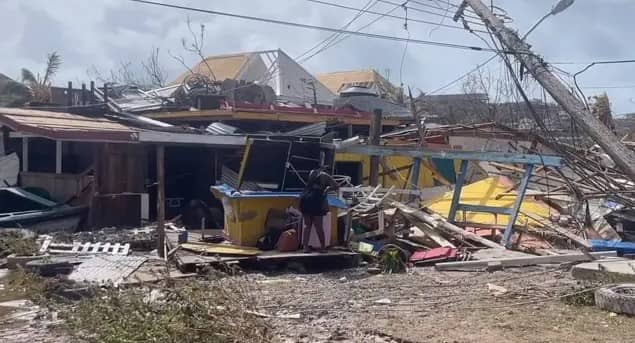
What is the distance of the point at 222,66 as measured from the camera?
103ft

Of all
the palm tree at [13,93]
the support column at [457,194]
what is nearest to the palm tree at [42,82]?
the palm tree at [13,93]

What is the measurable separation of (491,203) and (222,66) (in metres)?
18.0

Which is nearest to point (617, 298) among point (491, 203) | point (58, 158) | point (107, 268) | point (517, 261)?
point (517, 261)

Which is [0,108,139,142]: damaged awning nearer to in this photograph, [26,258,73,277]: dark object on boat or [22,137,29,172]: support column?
[22,137,29,172]: support column

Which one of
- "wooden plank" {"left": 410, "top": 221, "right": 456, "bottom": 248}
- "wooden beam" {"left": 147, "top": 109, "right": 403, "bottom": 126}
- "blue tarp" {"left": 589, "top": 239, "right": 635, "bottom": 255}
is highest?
"wooden beam" {"left": 147, "top": 109, "right": 403, "bottom": 126}

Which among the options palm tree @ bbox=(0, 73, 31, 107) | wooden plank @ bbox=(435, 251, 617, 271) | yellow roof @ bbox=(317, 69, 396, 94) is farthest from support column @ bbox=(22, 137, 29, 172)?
yellow roof @ bbox=(317, 69, 396, 94)

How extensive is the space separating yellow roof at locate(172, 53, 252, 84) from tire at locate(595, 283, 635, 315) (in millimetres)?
22065

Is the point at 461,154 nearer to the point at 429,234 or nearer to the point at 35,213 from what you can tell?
the point at 429,234

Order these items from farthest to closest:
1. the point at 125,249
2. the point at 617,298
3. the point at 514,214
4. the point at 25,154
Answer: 1. the point at 25,154
2. the point at 514,214
3. the point at 125,249
4. the point at 617,298

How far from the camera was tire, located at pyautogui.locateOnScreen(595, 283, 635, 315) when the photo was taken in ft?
26.9

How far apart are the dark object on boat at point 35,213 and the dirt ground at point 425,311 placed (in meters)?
5.86

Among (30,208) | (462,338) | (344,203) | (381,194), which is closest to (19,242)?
(30,208)

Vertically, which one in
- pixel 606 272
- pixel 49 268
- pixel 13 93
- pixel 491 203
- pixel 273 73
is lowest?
pixel 49 268

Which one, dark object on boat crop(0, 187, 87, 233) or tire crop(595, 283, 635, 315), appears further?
dark object on boat crop(0, 187, 87, 233)
